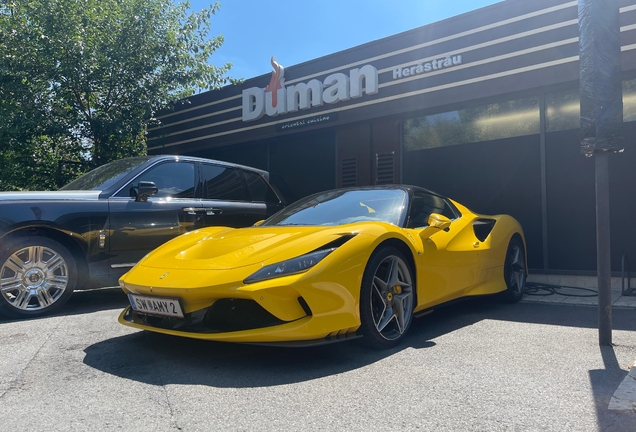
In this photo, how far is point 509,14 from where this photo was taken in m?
7.37

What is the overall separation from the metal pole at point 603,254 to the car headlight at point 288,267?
1963 mm

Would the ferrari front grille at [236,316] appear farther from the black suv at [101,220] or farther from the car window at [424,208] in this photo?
the black suv at [101,220]

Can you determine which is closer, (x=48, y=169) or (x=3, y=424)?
(x=3, y=424)

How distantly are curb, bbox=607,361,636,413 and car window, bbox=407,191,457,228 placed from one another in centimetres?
180

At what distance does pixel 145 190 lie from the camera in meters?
5.08

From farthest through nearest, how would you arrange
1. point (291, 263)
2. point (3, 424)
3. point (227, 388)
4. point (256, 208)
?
1. point (256, 208)
2. point (291, 263)
3. point (227, 388)
4. point (3, 424)

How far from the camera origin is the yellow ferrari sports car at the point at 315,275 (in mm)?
2953

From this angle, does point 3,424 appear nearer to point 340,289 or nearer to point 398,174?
point 340,289

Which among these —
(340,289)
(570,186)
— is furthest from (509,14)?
(340,289)

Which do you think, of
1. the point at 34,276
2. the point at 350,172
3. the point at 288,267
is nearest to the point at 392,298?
the point at 288,267

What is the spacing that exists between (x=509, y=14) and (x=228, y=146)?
267 inches

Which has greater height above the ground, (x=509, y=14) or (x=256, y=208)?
(x=509, y=14)

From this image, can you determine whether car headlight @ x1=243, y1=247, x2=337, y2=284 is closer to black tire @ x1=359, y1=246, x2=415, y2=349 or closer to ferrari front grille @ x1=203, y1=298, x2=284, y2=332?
ferrari front grille @ x1=203, y1=298, x2=284, y2=332

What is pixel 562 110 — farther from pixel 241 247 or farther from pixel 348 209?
pixel 241 247
